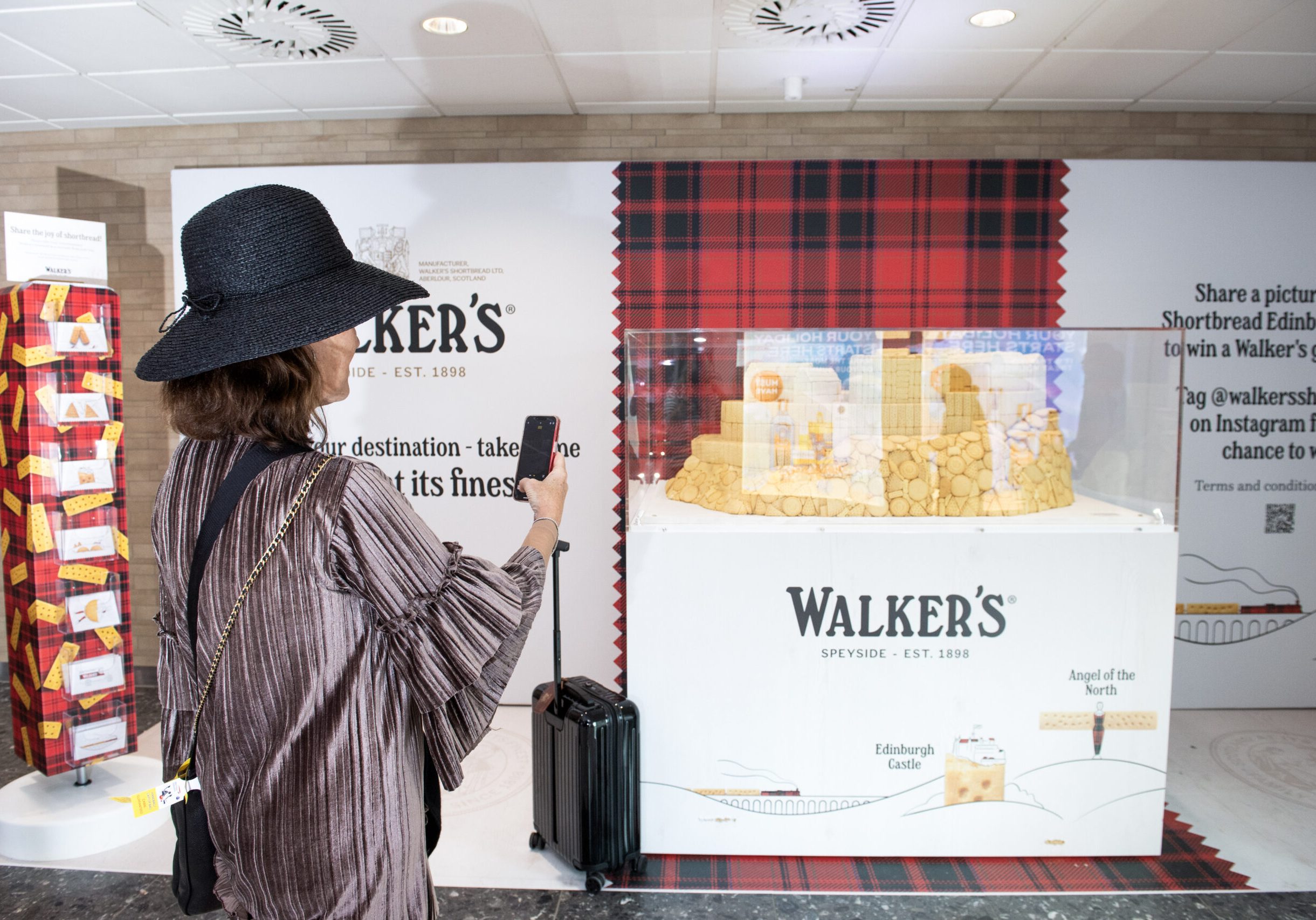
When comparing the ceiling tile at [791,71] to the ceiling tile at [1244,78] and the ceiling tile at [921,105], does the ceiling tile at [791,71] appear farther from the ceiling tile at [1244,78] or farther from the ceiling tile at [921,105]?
the ceiling tile at [1244,78]

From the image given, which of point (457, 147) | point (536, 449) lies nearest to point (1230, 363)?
point (536, 449)

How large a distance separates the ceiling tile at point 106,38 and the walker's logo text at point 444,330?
1.25 meters

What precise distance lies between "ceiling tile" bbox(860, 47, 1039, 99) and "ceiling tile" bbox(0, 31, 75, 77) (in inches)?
132

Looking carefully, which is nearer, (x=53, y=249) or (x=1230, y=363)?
(x=53, y=249)

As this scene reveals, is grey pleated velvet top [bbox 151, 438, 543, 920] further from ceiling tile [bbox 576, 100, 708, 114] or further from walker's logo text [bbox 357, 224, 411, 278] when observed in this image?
ceiling tile [bbox 576, 100, 708, 114]

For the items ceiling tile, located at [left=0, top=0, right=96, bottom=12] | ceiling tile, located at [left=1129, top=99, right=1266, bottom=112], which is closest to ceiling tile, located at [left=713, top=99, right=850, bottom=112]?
ceiling tile, located at [left=1129, top=99, right=1266, bottom=112]

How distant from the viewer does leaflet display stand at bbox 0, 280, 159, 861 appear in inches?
101

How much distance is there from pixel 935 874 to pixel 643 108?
334 cm

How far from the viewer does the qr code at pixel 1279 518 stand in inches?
147

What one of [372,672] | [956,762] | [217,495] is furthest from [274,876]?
[956,762]

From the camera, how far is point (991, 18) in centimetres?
281

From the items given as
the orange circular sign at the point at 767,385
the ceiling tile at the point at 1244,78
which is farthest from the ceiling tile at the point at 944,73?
the orange circular sign at the point at 767,385

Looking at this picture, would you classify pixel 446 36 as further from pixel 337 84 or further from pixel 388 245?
pixel 388 245

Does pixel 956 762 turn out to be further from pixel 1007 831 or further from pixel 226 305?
pixel 226 305
